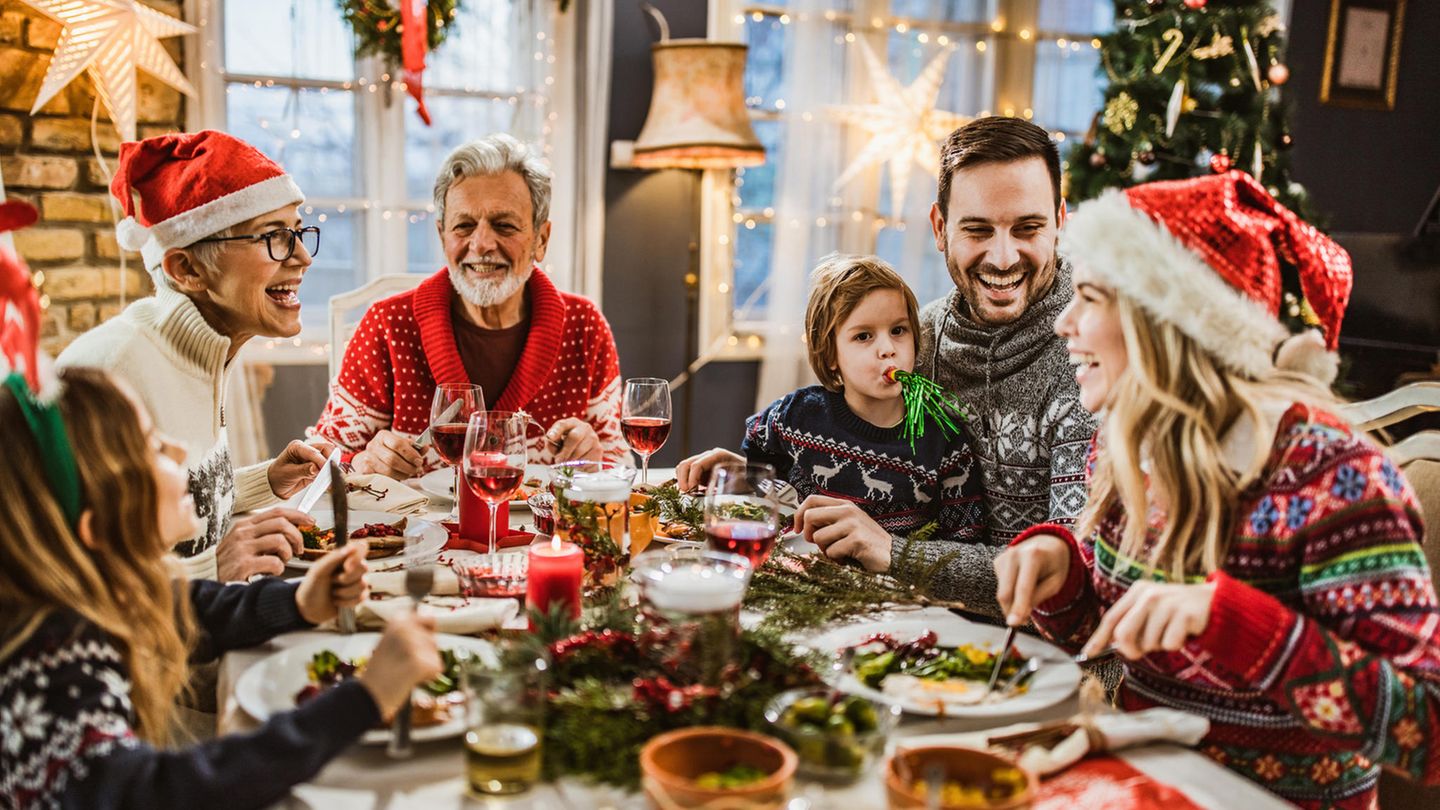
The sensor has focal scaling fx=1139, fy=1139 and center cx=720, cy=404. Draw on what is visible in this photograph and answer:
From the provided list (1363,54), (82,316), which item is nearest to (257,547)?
(82,316)

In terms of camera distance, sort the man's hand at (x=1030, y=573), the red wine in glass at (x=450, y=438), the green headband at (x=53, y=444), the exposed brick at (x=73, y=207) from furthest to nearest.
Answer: the exposed brick at (x=73, y=207) → the red wine in glass at (x=450, y=438) → the man's hand at (x=1030, y=573) → the green headband at (x=53, y=444)

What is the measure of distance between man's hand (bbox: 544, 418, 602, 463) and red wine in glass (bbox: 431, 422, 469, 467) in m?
0.44

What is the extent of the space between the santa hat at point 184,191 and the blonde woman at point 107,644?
0.97m

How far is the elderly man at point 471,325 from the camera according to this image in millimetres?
2781

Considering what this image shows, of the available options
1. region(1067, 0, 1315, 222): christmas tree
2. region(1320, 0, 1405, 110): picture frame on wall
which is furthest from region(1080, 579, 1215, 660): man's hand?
region(1320, 0, 1405, 110): picture frame on wall

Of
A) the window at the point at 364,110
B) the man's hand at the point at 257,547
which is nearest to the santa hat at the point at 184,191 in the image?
the man's hand at the point at 257,547

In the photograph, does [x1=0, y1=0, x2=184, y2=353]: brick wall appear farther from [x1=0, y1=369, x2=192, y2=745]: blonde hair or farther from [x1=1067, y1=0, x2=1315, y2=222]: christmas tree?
[x1=1067, y1=0, x2=1315, y2=222]: christmas tree

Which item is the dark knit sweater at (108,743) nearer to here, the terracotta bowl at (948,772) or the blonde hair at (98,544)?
the blonde hair at (98,544)

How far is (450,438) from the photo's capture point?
189 centimetres

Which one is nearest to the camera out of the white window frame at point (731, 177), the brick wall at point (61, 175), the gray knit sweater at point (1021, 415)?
the gray knit sweater at point (1021, 415)

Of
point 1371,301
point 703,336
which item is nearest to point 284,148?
point 703,336

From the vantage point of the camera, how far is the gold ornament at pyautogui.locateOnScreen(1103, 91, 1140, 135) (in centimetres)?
431

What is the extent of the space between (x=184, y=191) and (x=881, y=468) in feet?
4.50

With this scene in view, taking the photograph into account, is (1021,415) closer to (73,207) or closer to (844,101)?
(844,101)
